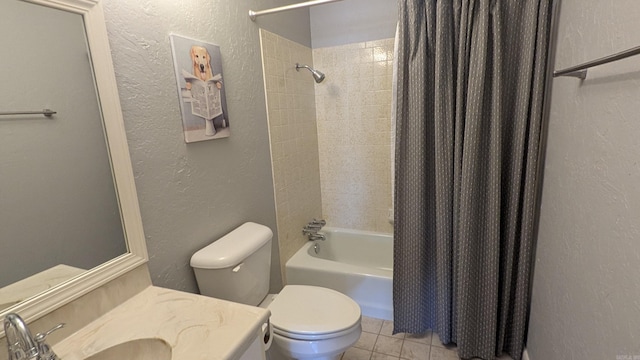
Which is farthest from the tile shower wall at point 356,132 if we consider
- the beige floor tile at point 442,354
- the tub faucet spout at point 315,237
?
the beige floor tile at point 442,354

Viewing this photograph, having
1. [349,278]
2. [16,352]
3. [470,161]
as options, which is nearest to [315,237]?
[349,278]

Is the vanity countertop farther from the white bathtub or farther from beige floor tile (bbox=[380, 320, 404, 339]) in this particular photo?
beige floor tile (bbox=[380, 320, 404, 339])

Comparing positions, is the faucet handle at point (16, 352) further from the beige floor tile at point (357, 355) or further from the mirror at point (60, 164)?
the beige floor tile at point (357, 355)

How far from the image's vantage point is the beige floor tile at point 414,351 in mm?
1686

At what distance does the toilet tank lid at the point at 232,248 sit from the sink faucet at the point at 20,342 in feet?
1.98

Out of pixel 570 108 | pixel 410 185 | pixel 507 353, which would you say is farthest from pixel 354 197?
pixel 570 108

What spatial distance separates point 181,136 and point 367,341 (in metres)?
1.55

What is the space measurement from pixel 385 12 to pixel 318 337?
213 centimetres

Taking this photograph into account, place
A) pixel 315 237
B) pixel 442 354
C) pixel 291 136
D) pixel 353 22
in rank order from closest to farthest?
1. pixel 442 354
2. pixel 291 136
3. pixel 353 22
4. pixel 315 237

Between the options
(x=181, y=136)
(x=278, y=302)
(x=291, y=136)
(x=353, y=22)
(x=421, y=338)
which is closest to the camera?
(x=181, y=136)

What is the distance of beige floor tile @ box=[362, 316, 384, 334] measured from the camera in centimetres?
192

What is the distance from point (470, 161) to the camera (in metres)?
1.43

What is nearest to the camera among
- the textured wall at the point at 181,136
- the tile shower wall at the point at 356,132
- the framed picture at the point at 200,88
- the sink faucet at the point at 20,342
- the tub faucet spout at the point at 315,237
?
the sink faucet at the point at 20,342

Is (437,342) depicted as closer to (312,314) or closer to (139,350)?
(312,314)
